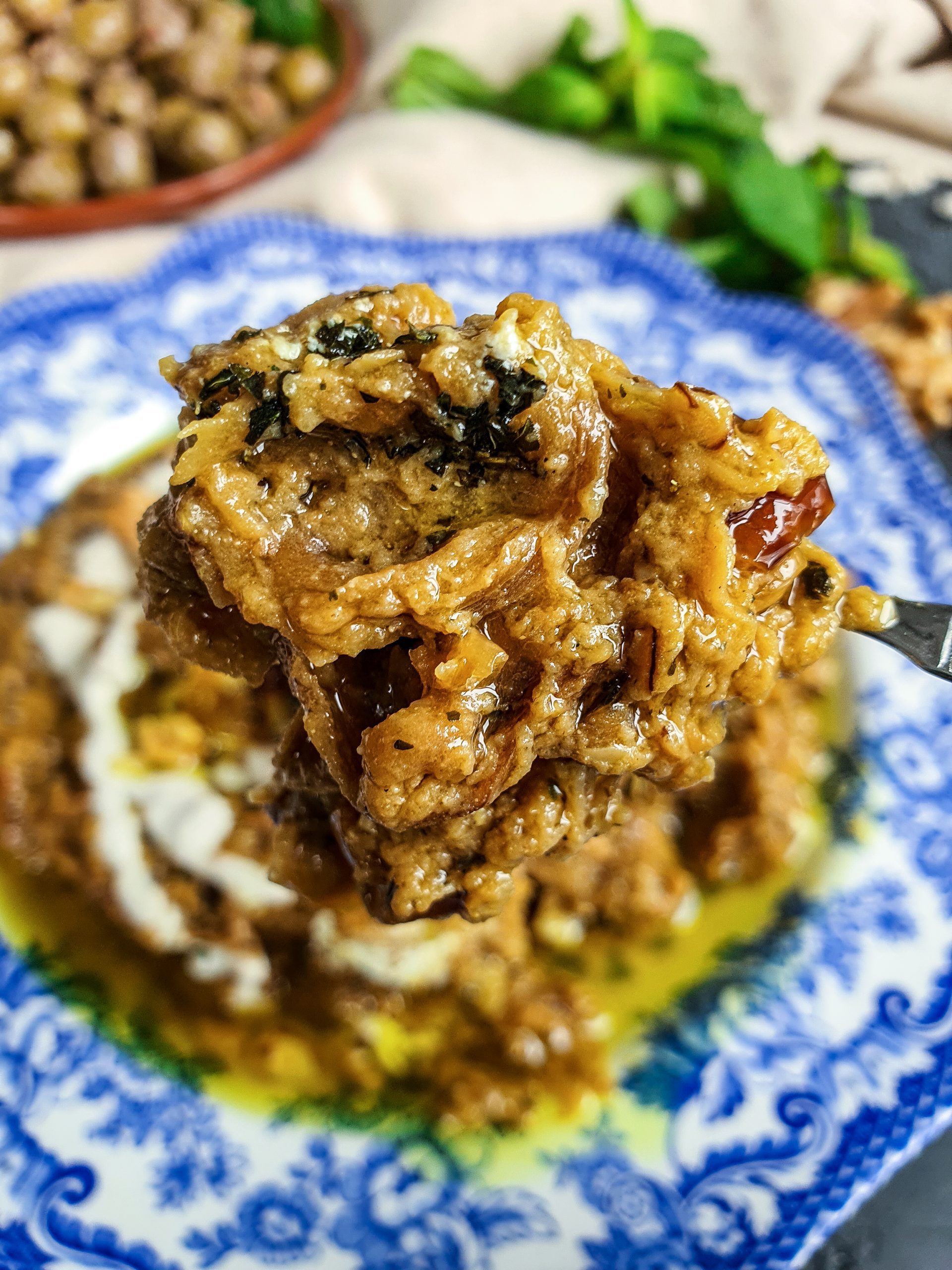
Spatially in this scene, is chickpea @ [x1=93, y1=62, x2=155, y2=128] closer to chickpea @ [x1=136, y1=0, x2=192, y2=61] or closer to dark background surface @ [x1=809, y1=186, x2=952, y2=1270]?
chickpea @ [x1=136, y1=0, x2=192, y2=61]

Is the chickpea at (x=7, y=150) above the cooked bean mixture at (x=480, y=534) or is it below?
below

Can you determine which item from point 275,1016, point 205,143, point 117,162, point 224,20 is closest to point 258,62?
point 224,20

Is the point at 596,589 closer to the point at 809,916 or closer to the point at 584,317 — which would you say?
the point at 809,916

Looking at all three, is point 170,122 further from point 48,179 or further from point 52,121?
point 48,179

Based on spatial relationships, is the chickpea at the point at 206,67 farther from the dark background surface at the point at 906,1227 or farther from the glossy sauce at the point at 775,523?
the dark background surface at the point at 906,1227

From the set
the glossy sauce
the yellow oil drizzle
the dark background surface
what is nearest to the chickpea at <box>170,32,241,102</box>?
the yellow oil drizzle

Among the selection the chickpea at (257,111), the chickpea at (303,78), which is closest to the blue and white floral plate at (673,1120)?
the chickpea at (257,111)
